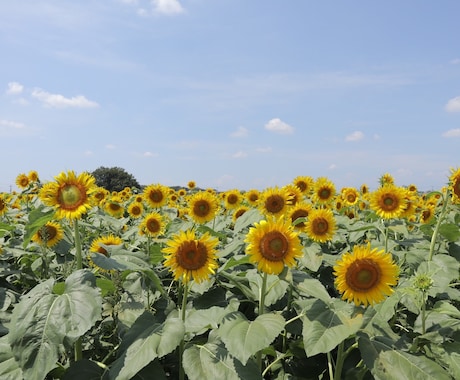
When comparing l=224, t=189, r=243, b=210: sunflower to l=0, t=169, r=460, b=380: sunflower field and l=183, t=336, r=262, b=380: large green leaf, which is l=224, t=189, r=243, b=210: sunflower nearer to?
l=0, t=169, r=460, b=380: sunflower field

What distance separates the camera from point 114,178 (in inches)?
1422

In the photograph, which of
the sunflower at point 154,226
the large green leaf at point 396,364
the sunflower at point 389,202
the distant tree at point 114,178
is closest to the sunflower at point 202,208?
the sunflower at point 154,226

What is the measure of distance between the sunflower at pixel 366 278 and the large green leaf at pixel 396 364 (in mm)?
265

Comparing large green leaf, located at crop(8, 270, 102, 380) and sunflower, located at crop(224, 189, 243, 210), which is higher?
sunflower, located at crop(224, 189, 243, 210)

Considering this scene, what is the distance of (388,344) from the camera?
252 cm

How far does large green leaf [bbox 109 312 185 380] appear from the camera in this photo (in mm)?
2361

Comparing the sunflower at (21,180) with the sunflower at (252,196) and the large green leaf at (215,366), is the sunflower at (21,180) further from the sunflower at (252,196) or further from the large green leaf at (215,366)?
the large green leaf at (215,366)

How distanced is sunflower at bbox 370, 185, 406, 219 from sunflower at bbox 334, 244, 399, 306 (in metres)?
2.22

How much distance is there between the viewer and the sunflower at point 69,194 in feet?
9.24

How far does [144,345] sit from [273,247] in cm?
92

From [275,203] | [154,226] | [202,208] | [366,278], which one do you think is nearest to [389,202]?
[275,203]

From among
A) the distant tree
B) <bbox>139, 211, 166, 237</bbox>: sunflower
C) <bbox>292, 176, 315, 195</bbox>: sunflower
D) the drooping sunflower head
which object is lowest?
the distant tree

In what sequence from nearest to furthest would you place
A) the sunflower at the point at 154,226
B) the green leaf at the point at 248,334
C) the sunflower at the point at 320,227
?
the green leaf at the point at 248,334, the sunflower at the point at 320,227, the sunflower at the point at 154,226

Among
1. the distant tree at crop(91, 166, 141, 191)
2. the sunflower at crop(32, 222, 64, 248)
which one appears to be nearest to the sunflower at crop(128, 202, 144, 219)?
the sunflower at crop(32, 222, 64, 248)
